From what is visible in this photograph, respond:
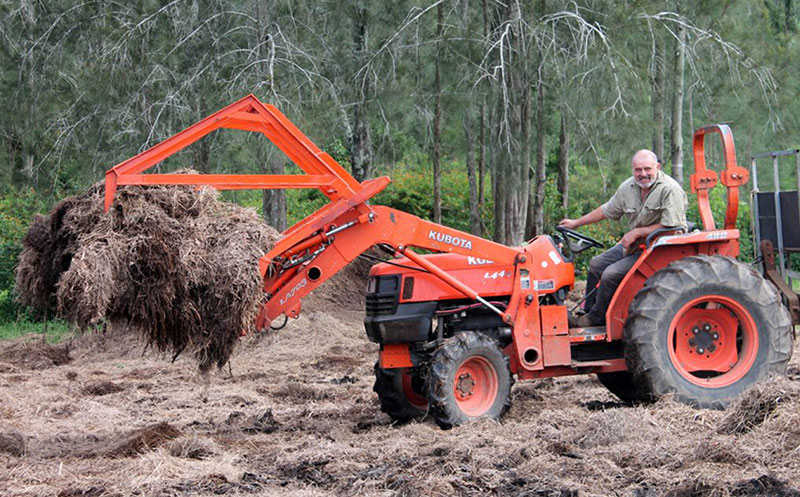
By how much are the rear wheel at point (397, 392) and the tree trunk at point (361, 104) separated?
701 cm

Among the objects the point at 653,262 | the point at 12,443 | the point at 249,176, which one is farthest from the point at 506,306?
the point at 12,443

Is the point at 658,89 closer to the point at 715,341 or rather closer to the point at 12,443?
the point at 715,341

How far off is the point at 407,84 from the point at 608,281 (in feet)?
24.4

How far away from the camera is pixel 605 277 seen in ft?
25.2

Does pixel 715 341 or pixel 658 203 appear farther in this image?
pixel 715 341

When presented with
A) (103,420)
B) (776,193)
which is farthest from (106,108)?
(776,193)

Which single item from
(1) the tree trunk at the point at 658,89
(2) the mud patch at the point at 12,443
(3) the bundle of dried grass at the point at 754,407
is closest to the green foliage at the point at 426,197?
(1) the tree trunk at the point at 658,89

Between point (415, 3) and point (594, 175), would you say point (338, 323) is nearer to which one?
point (415, 3)

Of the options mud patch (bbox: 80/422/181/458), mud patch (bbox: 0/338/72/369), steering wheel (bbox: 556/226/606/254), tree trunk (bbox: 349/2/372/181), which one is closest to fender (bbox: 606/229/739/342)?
steering wheel (bbox: 556/226/606/254)

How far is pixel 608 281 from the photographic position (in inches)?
303

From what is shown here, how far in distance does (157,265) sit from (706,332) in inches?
164

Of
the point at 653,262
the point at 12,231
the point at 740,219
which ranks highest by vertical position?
the point at 740,219

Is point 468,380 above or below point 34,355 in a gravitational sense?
below

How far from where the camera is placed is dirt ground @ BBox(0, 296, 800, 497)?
Answer: 5582 millimetres
